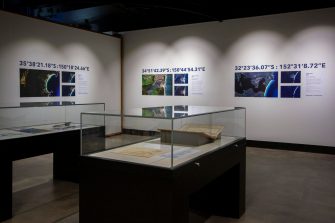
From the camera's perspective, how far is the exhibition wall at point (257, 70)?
22.7 ft

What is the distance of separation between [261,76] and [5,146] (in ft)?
18.7

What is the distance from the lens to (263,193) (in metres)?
4.41

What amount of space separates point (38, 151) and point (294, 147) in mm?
5462

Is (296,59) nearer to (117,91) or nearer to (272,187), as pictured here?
(272,187)

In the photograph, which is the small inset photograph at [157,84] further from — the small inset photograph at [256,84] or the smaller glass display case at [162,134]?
the smaller glass display case at [162,134]

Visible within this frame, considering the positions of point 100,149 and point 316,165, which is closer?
point 100,149

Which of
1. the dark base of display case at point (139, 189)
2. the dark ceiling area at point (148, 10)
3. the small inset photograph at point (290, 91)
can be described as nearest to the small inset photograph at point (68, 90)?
the dark ceiling area at point (148, 10)

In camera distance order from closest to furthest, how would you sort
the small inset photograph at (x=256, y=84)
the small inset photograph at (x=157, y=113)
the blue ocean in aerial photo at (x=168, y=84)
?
the small inset photograph at (x=157, y=113), the small inset photograph at (x=256, y=84), the blue ocean in aerial photo at (x=168, y=84)

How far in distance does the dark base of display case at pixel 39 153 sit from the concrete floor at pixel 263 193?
0.55ft

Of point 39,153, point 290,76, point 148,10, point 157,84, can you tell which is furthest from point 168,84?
point 39,153

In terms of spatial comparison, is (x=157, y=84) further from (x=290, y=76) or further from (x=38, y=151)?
(x=38, y=151)

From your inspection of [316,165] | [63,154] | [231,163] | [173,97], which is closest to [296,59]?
[316,165]

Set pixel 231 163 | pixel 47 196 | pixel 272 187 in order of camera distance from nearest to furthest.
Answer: pixel 231 163
pixel 47 196
pixel 272 187

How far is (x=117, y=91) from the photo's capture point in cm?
941
